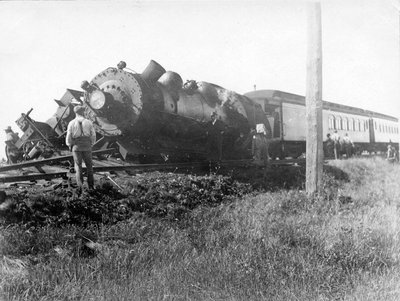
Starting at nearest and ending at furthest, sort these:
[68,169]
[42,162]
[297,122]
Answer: [42,162], [68,169], [297,122]

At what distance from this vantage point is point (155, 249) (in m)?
3.77

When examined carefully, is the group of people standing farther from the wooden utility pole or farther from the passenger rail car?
the wooden utility pole

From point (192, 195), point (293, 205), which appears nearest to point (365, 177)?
point (293, 205)

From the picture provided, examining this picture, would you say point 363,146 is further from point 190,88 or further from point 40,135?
point 40,135

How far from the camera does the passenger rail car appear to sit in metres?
15.1

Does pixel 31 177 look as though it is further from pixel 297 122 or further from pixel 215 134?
pixel 297 122

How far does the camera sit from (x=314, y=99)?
287 inches

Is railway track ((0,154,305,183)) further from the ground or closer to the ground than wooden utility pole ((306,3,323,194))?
closer to the ground

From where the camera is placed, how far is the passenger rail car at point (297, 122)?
15117 mm

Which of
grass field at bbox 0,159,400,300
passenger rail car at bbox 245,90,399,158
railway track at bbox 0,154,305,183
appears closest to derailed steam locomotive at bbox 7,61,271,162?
railway track at bbox 0,154,305,183

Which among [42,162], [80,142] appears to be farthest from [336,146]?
[42,162]

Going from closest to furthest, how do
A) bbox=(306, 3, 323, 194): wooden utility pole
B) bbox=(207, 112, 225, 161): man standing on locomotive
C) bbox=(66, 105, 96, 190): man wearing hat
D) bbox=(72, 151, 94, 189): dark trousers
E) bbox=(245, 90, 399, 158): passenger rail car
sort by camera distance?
bbox=(72, 151, 94, 189): dark trousers → bbox=(66, 105, 96, 190): man wearing hat → bbox=(306, 3, 323, 194): wooden utility pole → bbox=(207, 112, 225, 161): man standing on locomotive → bbox=(245, 90, 399, 158): passenger rail car

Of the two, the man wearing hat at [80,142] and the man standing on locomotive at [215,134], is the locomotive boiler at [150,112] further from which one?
the man wearing hat at [80,142]

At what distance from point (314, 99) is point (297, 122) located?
978cm
